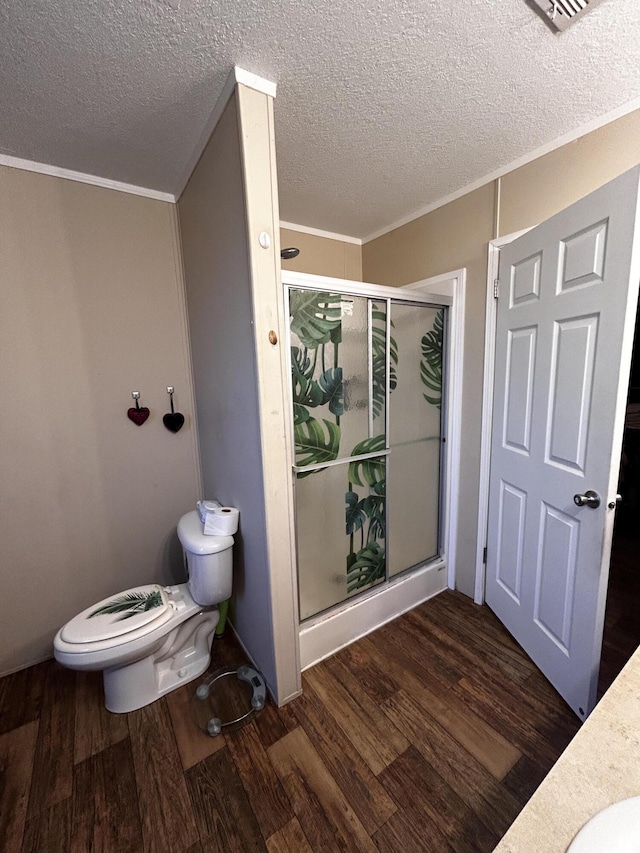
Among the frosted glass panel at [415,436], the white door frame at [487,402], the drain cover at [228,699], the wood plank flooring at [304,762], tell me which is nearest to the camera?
the wood plank flooring at [304,762]

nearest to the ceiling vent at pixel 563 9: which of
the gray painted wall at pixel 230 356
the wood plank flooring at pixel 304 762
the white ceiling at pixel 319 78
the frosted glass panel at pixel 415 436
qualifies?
the white ceiling at pixel 319 78

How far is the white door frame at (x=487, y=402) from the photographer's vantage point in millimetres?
1751

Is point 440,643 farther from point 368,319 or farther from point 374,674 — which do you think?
point 368,319

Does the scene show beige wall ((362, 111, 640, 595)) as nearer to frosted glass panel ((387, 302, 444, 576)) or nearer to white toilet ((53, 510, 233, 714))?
frosted glass panel ((387, 302, 444, 576))

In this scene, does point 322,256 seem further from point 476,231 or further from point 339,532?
point 339,532

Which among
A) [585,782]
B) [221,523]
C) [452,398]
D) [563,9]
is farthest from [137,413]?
[563,9]

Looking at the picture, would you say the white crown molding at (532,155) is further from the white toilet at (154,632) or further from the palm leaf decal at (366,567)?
the white toilet at (154,632)

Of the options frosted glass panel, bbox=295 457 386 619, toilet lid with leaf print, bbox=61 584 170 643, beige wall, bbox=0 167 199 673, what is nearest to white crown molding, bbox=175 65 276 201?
beige wall, bbox=0 167 199 673

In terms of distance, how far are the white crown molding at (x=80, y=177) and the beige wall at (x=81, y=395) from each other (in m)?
0.02

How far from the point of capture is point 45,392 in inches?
63.0

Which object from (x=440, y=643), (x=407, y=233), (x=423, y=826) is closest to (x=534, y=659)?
(x=440, y=643)

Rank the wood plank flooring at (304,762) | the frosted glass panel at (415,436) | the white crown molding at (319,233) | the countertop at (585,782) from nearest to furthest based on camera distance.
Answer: the countertop at (585,782) → the wood plank flooring at (304,762) → the frosted glass panel at (415,436) → the white crown molding at (319,233)

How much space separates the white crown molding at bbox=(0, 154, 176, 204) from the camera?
57.0 inches

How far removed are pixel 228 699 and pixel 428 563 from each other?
1294 mm
